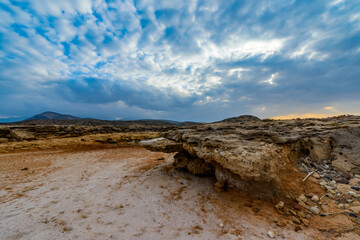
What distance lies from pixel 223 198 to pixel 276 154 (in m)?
2.34

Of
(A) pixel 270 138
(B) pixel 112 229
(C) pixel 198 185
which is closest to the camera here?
(B) pixel 112 229

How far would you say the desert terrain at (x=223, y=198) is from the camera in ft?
11.7

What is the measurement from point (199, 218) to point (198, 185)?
6.17ft

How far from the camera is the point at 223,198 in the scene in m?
4.93

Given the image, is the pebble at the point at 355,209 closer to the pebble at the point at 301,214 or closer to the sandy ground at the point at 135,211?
the pebble at the point at 301,214

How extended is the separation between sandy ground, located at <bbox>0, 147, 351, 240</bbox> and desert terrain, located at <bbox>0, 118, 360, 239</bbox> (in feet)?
0.09

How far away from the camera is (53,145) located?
1919 cm

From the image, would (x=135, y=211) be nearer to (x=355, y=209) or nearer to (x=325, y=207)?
(x=325, y=207)

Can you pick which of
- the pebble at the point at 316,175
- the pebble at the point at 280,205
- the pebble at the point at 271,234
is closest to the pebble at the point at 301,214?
the pebble at the point at 280,205

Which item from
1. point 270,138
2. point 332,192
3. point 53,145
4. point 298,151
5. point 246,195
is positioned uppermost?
point 270,138

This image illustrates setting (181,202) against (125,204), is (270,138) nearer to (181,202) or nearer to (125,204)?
(181,202)

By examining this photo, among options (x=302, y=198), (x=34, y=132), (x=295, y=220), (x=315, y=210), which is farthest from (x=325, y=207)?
(x=34, y=132)

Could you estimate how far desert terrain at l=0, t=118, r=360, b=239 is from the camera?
3.55m

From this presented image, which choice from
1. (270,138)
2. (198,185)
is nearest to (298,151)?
(270,138)
